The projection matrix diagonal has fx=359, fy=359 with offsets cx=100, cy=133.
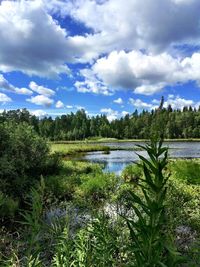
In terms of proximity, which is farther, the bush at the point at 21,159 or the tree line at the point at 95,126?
the tree line at the point at 95,126

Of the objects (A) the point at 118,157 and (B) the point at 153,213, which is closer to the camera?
(B) the point at 153,213

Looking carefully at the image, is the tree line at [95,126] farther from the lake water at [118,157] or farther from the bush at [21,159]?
the bush at [21,159]

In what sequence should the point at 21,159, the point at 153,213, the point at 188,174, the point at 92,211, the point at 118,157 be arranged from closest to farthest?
the point at 153,213 → the point at 92,211 → the point at 21,159 → the point at 188,174 → the point at 118,157

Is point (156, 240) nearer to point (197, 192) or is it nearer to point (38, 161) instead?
point (197, 192)

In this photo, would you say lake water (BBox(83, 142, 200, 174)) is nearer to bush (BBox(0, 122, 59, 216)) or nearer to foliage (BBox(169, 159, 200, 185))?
foliage (BBox(169, 159, 200, 185))

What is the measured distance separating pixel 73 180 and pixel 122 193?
4.35 meters

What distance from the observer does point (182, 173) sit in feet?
52.3

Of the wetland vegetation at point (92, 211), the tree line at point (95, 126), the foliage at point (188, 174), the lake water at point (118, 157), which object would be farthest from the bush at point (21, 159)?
the tree line at point (95, 126)

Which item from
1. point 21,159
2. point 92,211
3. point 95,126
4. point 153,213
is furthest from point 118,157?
point 95,126

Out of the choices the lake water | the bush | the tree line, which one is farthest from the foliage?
the tree line

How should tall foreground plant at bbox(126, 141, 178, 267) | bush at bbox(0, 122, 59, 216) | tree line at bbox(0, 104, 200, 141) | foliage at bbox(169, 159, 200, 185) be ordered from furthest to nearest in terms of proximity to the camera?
1. tree line at bbox(0, 104, 200, 141)
2. foliage at bbox(169, 159, 200, 185)
3. bush at bbox(0, 122, 59, 216)
4. tall foreground plant at bbox(126, 141, 178, 267)

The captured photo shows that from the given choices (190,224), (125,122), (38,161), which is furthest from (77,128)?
(190,224)

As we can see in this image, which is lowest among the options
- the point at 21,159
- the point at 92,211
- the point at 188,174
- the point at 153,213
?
the point at 188,174

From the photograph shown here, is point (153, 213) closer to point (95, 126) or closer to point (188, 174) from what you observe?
point (188, 174)
